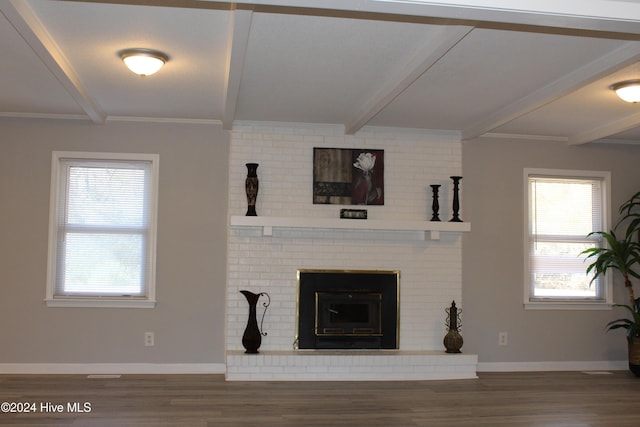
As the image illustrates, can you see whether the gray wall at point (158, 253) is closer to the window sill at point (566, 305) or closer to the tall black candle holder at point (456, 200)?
the tall black candle holder at point (456, 200)

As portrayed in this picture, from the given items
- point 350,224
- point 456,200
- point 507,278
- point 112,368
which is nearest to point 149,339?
point 112,368

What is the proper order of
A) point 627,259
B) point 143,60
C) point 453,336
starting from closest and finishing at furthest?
point 143,60
point 453,336
point 627,259

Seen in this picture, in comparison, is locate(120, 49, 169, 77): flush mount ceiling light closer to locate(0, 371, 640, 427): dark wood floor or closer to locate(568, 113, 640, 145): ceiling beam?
locate(0, 371, 640, 427): dark wood floor

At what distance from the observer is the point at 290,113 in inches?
240

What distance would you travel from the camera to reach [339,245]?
6.52 meters

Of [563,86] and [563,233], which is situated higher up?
[563,86]

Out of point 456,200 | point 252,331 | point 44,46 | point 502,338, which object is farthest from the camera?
point 502,338

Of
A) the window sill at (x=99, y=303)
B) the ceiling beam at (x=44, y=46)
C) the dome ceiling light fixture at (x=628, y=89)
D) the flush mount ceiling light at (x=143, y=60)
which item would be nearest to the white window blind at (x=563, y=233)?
the dome ceiling light fixture at (x=628, y=89)

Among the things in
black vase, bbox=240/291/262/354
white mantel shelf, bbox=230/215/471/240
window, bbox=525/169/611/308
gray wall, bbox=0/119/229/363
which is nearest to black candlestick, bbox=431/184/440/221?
white mantel shelf, bbox=230/215/471/240

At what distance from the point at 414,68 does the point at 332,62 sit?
0.55 m

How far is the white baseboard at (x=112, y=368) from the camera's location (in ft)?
19.9

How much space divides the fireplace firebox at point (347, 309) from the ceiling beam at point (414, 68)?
1524 millimetres

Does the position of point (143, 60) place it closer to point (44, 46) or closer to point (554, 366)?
point (44, 46)

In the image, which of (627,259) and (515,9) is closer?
(515,9)
